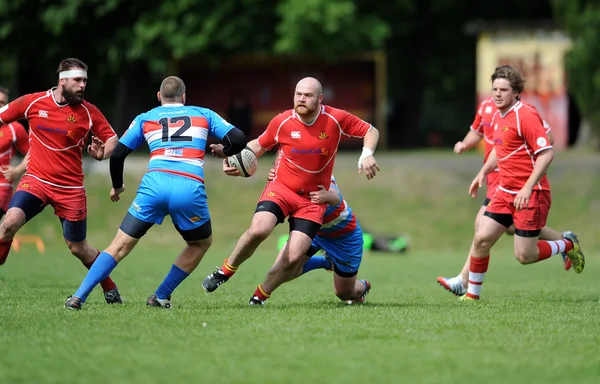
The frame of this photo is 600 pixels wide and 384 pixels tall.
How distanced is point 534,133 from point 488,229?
3.76ft

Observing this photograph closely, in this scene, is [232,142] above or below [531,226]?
above

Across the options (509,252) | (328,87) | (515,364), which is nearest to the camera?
(515,364)

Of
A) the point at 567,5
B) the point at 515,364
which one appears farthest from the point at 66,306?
the point at 567,5

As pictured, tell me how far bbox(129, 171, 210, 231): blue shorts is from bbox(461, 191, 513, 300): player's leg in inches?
129

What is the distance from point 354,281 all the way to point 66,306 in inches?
113

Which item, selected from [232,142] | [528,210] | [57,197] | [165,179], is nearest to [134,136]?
[165,179]

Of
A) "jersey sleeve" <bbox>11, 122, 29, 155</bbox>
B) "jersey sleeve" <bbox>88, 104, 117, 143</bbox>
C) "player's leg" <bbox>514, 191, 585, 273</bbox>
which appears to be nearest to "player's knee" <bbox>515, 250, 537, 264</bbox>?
"player's leg" <bbox>514, 191, 585, 273</bbox>

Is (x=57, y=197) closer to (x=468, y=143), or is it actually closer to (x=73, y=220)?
(x=73, y=220)

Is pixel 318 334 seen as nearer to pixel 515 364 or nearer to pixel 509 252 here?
pixel 515 364

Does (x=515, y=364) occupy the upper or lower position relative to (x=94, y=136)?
lower

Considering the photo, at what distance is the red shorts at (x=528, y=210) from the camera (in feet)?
34.3

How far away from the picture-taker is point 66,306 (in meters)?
9.09

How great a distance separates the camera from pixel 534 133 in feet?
33.5

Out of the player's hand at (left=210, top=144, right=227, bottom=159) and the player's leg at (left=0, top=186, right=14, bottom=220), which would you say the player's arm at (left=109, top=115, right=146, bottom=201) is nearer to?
the player's hand at (left=210, top=144, right=227, bottom=159)
